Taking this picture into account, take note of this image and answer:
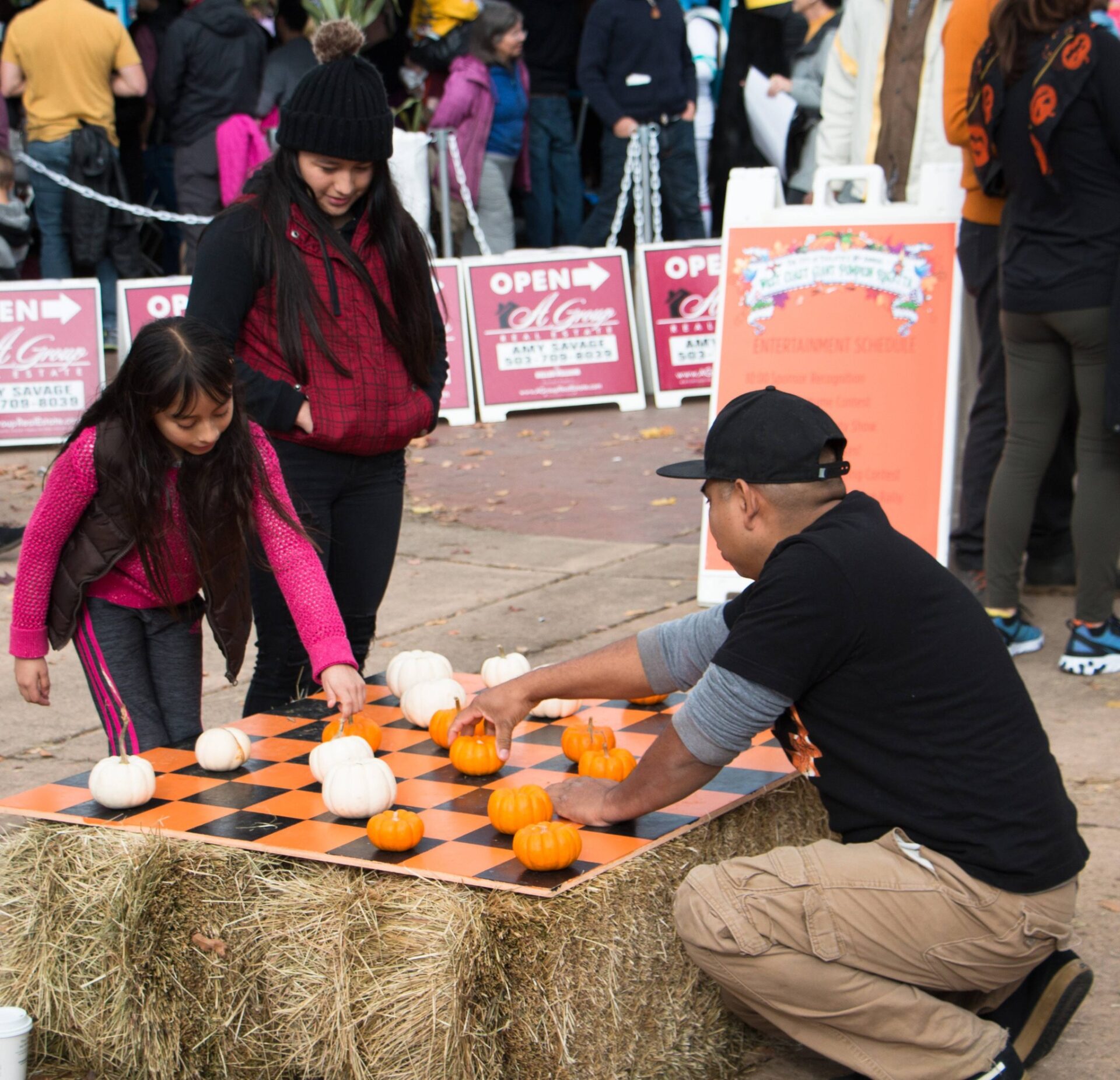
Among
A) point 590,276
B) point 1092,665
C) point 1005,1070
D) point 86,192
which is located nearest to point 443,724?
point 1005,1070

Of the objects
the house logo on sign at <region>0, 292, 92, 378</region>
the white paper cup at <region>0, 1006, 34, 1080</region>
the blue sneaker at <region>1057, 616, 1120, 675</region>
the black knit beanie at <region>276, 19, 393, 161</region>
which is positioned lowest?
the blue sneaker at <region>1057, 616, 1120, 675</region>

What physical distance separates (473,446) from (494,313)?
1.18m

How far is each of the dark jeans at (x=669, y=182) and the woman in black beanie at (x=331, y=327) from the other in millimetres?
7690

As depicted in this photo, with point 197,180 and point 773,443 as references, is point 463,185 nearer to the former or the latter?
point 197,180

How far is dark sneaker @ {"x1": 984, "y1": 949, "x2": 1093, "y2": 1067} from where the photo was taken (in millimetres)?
3111

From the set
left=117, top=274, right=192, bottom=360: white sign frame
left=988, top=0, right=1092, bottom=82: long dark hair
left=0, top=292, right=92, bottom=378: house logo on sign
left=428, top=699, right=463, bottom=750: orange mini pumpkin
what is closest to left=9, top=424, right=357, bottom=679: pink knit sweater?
left=428, top=699, right=463, bottom=750: orange mini pumpkin

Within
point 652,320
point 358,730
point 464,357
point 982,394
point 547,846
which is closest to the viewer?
point 547,846

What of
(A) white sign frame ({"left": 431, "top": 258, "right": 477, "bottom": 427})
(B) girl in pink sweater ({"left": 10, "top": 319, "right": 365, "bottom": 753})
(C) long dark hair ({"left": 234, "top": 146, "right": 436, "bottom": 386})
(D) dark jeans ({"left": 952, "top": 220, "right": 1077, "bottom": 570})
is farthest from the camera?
(A) white sign frame ({"left": 431, "top": 258, "right": 477, "bottom": 427})

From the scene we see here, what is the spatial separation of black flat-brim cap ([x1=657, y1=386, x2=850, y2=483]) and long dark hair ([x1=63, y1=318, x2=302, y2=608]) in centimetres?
124

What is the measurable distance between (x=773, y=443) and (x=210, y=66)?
9383 mm

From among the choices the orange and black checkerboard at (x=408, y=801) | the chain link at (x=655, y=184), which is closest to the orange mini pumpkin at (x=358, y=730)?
the orange and black checkerboard at (x=408, y=801)

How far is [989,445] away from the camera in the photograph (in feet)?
20.8

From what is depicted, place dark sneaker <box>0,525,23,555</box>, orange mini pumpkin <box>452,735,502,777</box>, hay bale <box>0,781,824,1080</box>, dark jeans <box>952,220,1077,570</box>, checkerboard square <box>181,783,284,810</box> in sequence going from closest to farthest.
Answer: hay bale <box>0,781,824,1080</box> → checkerboard square <box>181,783,284,810</box> → orange mini pumpkin <box>452,735,502,777</box> → dark jeans <box>952,220,1077,570</box> → dark sneaker <box>0,525,23,555</box>

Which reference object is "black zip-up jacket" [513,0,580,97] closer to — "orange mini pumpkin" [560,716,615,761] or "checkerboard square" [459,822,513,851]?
"orange mini pumpkin" [560,716,615,761]
